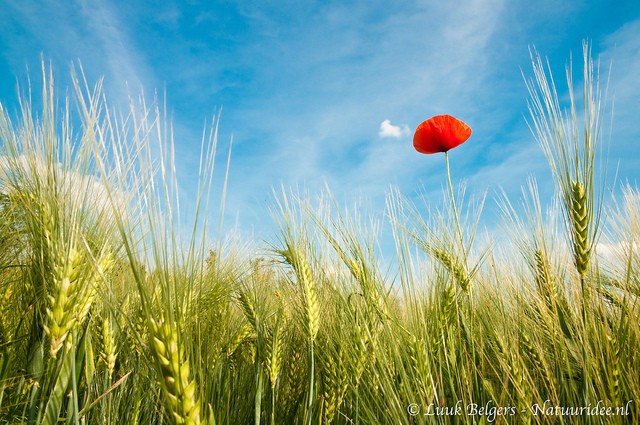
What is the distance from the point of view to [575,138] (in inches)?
53.9

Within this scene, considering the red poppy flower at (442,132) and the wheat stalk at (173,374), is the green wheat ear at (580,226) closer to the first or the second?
the red poppy flower at (442,132)

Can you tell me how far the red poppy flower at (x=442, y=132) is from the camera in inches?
79.4

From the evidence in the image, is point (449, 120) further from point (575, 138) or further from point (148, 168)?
point (148, 168)

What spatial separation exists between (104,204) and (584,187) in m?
1.50

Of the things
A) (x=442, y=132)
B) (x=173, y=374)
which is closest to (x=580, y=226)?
(x=442, y=132)

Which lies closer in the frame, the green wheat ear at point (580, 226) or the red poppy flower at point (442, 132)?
the green wheat ear at point (580, 226)

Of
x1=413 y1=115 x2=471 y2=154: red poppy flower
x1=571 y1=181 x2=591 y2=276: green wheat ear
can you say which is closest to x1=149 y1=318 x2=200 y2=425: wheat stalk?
x1=571 y1=181 x2=591 y2=276: green wheat ear

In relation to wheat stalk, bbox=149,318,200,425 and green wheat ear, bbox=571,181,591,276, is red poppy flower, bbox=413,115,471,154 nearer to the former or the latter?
green wheat ear, bbox=571,181,591,276

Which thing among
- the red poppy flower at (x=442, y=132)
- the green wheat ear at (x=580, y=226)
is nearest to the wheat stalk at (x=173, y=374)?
the green wheat ear at (x=580, y=226)

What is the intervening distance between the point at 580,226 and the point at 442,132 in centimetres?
80

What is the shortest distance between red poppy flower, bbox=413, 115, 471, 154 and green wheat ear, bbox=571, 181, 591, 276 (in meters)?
0.69

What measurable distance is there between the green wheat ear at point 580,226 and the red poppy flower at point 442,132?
0.69 m

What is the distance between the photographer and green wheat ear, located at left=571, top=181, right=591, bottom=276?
1.33 meters

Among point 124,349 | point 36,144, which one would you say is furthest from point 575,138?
point 124,349
